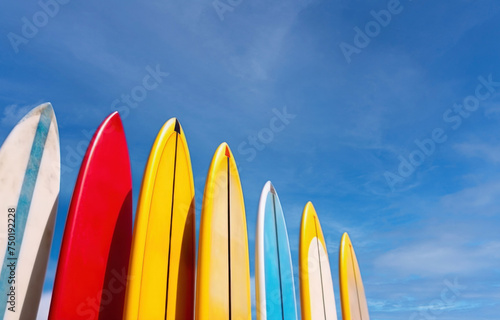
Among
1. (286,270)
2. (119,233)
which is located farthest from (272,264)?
(119,233)

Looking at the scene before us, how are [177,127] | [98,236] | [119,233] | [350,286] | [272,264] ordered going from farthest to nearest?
1. [350,286]
2. [272,264]
3. [177,127]
4. [119,233]
5. [98,236]

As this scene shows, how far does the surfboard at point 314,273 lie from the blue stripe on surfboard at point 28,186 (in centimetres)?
327

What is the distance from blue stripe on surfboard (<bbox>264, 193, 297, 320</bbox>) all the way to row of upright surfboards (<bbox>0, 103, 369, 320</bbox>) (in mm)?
237

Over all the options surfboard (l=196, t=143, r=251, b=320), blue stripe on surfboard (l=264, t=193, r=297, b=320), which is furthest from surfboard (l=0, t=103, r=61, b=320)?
blue stripe on surfboard (l=264, t=193, r=297, b=320)

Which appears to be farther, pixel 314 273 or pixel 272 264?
pixel 314 273

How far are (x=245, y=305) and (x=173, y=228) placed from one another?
3.61 feet

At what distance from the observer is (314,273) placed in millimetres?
5441

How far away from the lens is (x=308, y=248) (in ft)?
18.2

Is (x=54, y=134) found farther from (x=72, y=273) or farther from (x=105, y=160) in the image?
(x=72, y=273)

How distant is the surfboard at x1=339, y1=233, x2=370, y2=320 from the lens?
595 cm

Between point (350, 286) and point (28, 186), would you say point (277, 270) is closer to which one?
point (350, 286)

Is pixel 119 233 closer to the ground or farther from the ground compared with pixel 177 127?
closer to the ground

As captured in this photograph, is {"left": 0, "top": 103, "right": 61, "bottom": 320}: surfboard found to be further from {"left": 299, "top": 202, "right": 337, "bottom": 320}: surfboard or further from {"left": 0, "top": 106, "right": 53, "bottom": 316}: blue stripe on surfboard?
{"left": 299, "top": 202, "right": 337, "bottom": 320}: surfboard

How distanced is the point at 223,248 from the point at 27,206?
1811mm
